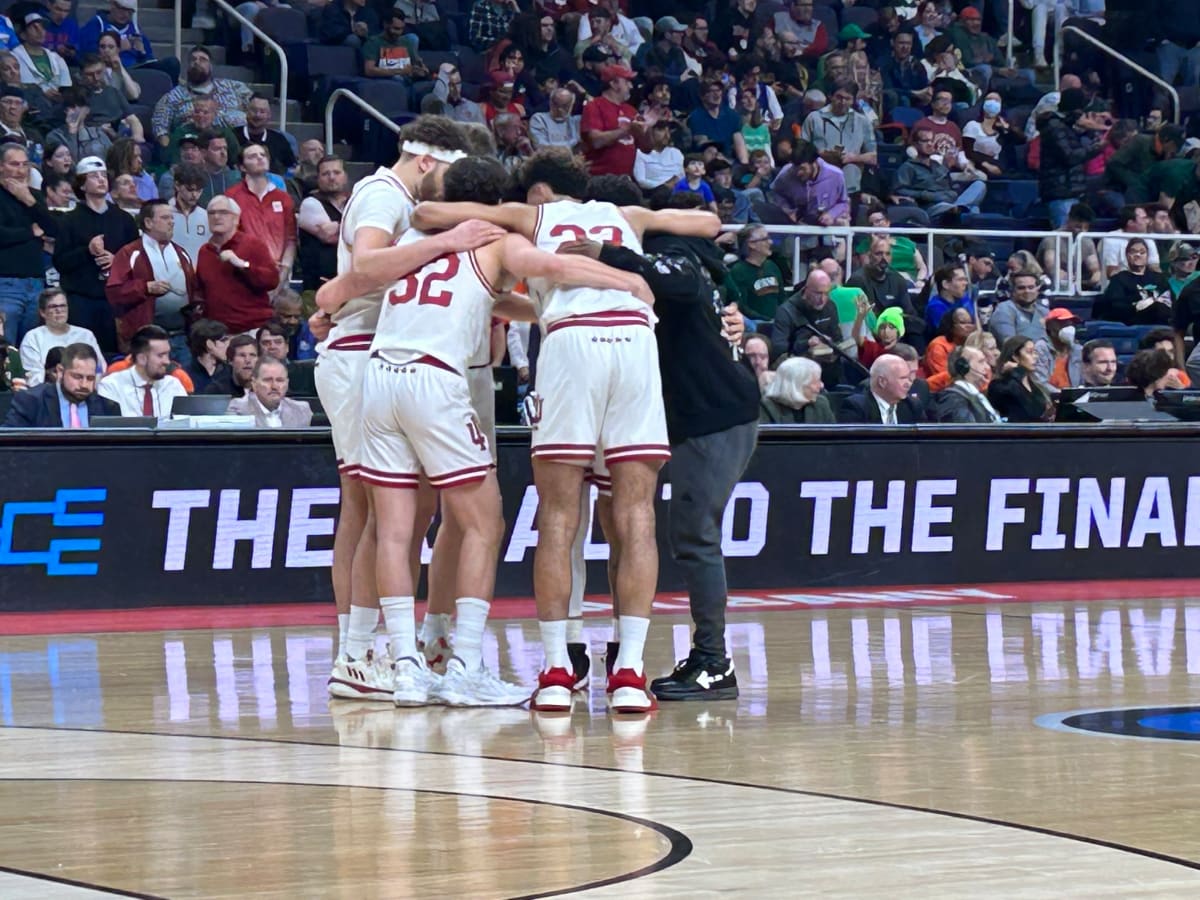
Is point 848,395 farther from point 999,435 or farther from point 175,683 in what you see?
point 175,683

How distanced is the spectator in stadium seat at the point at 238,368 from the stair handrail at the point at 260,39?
5.13 m

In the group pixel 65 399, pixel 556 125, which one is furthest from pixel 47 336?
pixel 556 125

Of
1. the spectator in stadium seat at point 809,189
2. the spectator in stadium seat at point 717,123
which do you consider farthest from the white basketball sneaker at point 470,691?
the spectator in stadium seat at point 717,123

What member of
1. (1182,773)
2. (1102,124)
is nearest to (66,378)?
(1182,773)

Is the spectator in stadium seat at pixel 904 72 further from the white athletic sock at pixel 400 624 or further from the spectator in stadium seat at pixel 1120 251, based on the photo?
the white athletic sock at pixel 400 624

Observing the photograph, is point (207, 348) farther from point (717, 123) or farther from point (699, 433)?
point (717, 123)

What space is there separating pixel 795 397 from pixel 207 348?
3742 millimetres

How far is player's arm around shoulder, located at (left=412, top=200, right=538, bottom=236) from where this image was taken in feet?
24.8

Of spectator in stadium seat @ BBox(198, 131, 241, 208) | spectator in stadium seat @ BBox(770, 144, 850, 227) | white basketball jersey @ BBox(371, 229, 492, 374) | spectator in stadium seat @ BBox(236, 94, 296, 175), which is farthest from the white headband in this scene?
spectator in stadium seat @ BBox(770, 144, 850, 227)

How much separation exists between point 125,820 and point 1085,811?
8.07 ft

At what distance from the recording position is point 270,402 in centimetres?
1210

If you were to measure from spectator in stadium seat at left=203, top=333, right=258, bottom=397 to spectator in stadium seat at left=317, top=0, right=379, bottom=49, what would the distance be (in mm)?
6866

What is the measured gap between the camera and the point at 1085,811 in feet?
17.9

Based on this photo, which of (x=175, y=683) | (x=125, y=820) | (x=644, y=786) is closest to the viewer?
(x=125, y=820)
